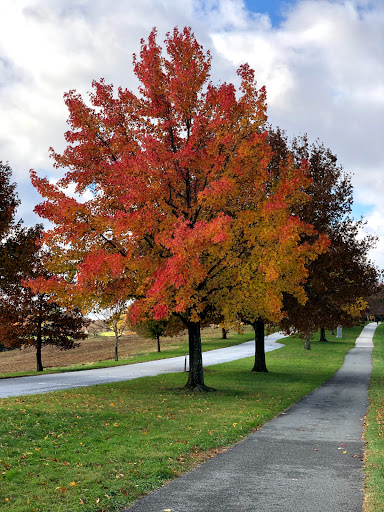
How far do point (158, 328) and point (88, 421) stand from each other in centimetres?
3181

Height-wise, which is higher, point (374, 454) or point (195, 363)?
point (195, 363)

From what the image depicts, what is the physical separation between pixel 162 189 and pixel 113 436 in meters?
8.41

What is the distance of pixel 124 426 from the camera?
1130cm

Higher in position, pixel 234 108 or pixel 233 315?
pixel 234 108

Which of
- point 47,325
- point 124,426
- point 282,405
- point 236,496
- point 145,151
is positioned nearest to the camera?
point 236,496

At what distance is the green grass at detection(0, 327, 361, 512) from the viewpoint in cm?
671

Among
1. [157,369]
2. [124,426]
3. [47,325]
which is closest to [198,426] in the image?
[124,426]

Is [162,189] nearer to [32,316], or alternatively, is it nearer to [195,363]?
[195,363]

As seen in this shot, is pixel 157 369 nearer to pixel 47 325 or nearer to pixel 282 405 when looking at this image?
pixel 47 325

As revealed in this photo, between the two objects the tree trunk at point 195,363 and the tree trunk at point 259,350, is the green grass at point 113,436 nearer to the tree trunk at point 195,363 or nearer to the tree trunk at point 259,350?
the tree trunk at point 195,363

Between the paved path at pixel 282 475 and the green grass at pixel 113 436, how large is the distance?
43 centimetres

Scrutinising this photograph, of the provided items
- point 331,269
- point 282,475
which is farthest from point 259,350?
point 282,475

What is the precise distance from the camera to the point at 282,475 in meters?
7.52

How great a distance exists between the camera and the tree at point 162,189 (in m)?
15.7
